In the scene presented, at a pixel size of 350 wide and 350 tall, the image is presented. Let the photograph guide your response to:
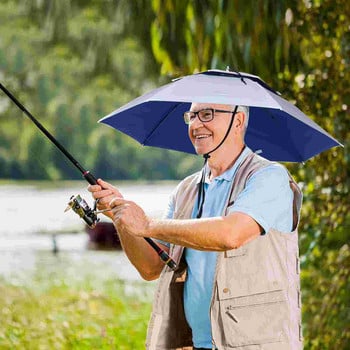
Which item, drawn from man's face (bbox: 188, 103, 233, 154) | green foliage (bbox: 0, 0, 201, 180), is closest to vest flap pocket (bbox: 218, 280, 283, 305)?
man's face (bbox: 188, 103, 233, 154)

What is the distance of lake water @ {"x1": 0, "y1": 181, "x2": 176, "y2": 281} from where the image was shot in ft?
50.7

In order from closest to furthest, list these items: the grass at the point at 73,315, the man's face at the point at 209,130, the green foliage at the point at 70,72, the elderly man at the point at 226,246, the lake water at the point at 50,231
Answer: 1. the elderly man at the point at 226,246
2. the man's face at the point at 209,130
3. the grass at the point at 73,315
4. the lake water at the point at 50,231
5. the green foliage at the point at 70,72

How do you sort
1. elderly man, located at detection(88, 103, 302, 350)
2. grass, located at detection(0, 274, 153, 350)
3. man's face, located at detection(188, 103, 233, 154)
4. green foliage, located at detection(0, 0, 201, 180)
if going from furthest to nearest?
1. green foliage, located at detection(0, 0, 201, 180)
2. grass, located at detection(0, 274, 153, 350)
3. man's face, located at detection(188, 103, 233, 154)
4. elderly man, located at detection(88, 103, 302, 350)

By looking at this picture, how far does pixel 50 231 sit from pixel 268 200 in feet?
54.9

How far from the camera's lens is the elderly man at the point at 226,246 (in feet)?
10.7

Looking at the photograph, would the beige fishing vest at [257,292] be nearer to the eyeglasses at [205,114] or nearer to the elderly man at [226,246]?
the elderly man at [226,246]

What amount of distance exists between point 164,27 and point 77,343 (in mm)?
2069

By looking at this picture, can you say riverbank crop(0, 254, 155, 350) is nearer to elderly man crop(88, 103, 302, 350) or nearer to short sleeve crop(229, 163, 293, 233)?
elderly man crop(88, 103, 302, 350)

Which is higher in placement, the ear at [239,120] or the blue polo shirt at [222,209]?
the ear at [239,120]

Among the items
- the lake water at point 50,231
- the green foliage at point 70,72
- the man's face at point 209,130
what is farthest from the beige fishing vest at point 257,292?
the green foliage at point 70,72

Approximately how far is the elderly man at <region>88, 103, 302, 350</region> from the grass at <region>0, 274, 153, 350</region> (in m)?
4.09

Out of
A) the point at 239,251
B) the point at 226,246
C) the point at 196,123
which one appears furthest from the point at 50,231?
the point at 226,246

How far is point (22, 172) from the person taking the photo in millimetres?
22406

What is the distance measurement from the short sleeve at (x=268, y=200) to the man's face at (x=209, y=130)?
0.15 m
